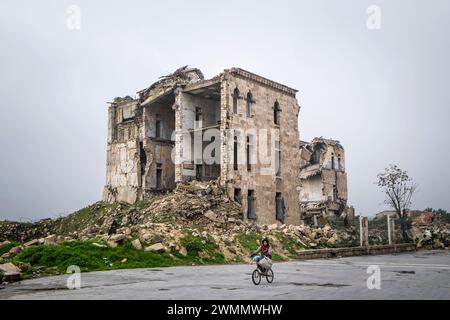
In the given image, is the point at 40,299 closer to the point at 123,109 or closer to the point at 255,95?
the point at 255,95

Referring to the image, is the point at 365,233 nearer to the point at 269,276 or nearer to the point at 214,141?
the point at 214,141

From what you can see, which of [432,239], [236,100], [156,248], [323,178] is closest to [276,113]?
[236,100]

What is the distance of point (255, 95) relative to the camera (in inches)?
1271

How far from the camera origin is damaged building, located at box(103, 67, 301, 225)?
30.6 metres

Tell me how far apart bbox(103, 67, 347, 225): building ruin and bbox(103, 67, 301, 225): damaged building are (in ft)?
0.22

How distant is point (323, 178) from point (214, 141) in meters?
19.2

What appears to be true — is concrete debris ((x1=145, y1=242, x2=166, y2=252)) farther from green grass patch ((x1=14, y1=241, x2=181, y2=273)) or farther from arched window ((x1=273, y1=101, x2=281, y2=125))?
arched window ((x1=273, y1=101, x2=281, y2=125))

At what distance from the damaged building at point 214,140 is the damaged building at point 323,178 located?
13964 millimetres

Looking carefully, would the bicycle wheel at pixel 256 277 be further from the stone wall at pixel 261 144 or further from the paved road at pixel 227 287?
the stone wall at pixel 261 144

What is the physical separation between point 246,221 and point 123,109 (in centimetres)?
1582

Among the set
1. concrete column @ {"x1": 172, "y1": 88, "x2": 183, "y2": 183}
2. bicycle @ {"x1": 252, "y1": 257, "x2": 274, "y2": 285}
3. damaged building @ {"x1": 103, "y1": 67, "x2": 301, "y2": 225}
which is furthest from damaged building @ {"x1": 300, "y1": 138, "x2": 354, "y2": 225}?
bicycle @ {"x1": 252, "y1": 257, "x2": 274, "y2": 285}

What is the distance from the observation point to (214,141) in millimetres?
33750

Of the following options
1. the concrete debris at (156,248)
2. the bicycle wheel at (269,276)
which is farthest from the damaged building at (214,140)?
the bicycle wheel at (269,276)
